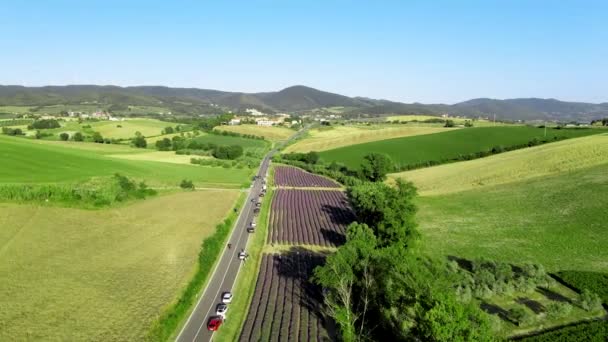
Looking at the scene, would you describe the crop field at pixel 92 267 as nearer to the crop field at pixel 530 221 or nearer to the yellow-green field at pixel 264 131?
the crop field at pixel 530 221

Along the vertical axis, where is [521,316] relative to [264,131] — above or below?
below

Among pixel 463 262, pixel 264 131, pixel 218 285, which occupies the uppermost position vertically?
pixel 264 131

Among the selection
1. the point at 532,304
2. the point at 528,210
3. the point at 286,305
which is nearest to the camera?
the point at 532,304

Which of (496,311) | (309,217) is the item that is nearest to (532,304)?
(496,311)

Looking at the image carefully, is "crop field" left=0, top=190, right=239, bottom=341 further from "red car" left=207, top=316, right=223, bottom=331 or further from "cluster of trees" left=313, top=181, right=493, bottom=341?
"cluster of trees" left=313, top=181, right=493, bottom=341

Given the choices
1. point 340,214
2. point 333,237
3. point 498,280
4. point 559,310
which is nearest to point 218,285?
point 333,237

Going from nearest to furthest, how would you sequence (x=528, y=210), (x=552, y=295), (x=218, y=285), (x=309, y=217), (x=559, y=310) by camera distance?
1. (x=559, y=310)
2. (x=552, y=295)
3. (x=218, y=285)
4. (x=528, y=210)
5. (x=309, y=217)

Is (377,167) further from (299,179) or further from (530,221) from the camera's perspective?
(530,221)

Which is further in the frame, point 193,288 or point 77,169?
point 77,169
